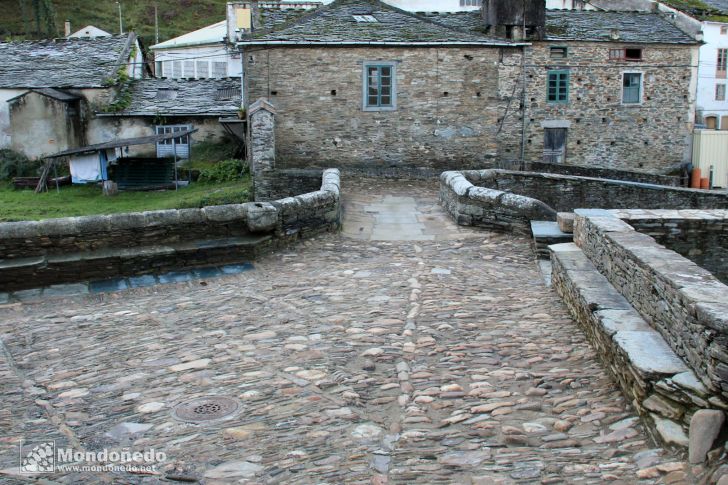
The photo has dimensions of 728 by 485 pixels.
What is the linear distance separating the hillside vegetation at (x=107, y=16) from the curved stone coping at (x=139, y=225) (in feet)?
146

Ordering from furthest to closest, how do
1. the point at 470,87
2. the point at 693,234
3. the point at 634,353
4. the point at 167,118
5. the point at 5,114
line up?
the point at 5,114, the point at 167,118, the point at 470,87, the point at 693,234, the point at 634,353

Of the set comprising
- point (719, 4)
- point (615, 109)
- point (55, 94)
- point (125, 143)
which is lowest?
point (125, 143)

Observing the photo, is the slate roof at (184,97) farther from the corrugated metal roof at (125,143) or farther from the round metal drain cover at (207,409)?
the round metal drain cover at (207,409)

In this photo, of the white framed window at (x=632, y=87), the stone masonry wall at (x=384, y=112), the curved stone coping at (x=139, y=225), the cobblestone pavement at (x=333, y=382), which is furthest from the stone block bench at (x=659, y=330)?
the white framed window at (x=632, y=87)

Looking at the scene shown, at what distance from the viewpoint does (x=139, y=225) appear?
927cm

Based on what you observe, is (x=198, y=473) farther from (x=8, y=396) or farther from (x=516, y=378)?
(x=516, y=378)

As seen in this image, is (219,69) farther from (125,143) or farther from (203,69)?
(125,143)

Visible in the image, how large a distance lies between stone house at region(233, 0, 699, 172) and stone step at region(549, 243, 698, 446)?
15600mm

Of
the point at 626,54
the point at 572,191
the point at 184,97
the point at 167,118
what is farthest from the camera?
the point at 184,97

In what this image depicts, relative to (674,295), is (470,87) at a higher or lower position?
higher

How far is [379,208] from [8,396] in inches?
399

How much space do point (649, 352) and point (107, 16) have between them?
2269 inches

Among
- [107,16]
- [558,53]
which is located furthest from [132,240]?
[107,16]

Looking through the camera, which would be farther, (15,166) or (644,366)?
(15,166)
